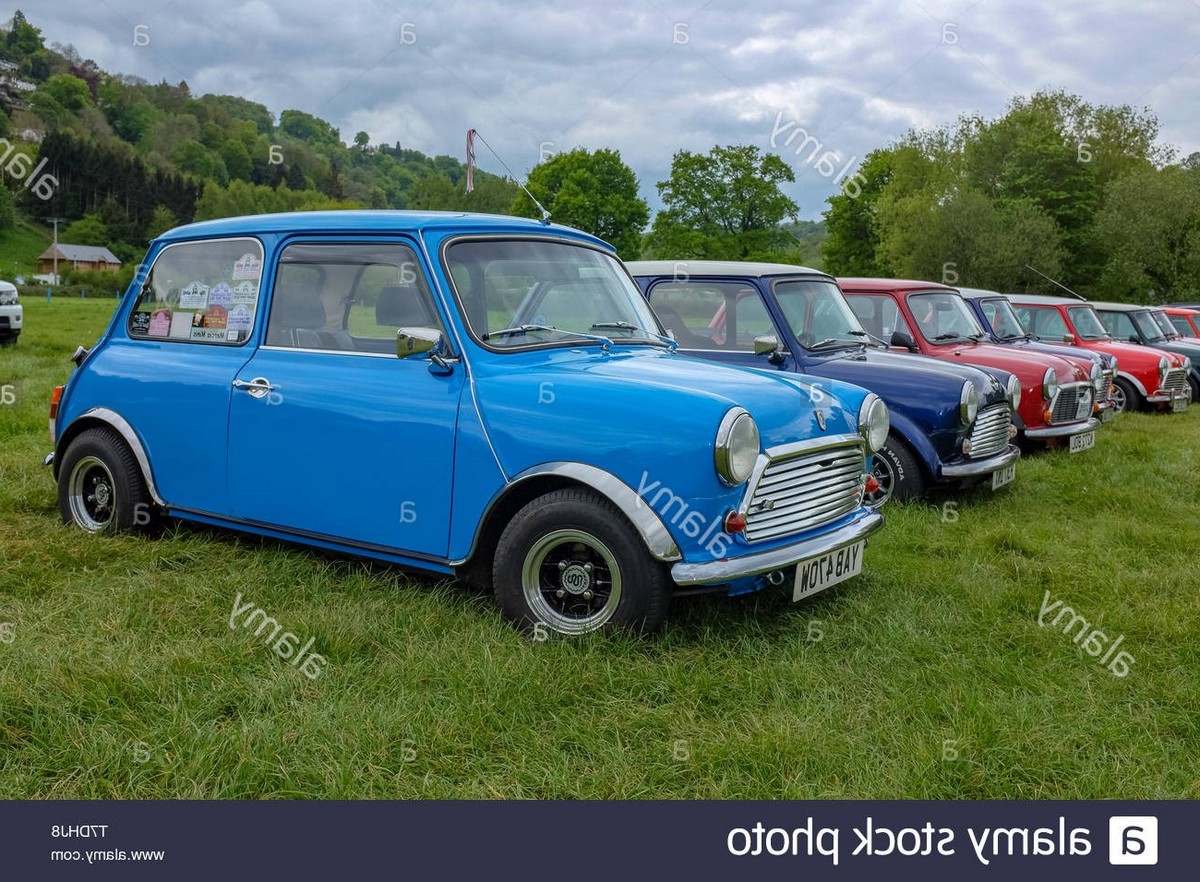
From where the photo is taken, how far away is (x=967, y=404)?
6.99 metres

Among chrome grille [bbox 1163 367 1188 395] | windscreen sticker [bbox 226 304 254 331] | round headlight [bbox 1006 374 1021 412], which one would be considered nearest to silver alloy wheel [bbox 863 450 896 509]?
round headlight [bbox 1006 374 1021 412]

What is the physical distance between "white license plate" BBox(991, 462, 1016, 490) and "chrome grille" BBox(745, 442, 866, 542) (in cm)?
291

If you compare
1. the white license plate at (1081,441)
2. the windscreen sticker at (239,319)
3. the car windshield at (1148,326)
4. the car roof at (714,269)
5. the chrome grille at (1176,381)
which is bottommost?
the white license plate at (1081,441)

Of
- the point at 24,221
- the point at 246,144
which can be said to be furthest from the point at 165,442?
the point at 24,221

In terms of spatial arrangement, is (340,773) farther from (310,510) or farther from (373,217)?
(373,217)

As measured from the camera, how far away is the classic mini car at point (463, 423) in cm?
392

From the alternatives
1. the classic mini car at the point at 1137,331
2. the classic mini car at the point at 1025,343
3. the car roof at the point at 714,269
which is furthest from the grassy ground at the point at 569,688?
the classic mini car at the point at 1137,331

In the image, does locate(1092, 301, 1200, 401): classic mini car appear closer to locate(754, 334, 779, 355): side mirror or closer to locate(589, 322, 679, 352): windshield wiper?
locate(754, 334, 779, 355): side mirror

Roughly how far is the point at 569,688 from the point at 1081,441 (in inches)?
291

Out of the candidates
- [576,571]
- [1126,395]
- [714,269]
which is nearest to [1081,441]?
[714,269]

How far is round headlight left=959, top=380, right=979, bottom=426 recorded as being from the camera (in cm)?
698

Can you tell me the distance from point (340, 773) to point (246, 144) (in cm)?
8376

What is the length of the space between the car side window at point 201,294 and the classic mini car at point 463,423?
0.05 ft

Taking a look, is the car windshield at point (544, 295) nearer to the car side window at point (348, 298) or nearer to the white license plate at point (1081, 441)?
the car side window at point (348, 298)
